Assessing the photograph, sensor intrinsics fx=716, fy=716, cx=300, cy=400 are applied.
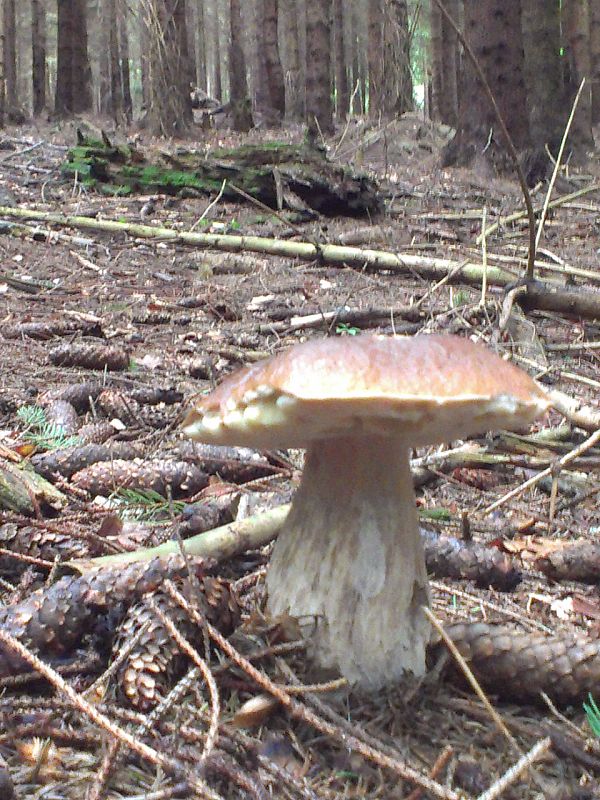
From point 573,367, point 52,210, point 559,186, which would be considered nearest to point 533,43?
point 559,186

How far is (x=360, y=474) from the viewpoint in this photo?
1579 mm

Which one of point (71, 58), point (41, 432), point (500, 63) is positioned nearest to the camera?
point (41, 432)

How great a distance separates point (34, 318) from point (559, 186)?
23.8ft

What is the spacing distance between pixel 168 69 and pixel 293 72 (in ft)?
34.7

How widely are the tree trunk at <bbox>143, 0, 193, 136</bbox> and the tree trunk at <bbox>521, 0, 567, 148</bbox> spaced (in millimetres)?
5372

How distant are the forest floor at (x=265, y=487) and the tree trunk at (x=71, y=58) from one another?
9.70 metres

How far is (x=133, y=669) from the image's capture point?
57.7 inches

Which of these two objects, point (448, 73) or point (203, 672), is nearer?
point (203, 672)

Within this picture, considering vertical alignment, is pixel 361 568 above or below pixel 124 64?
below

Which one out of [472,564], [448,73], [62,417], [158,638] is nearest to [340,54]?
[448,73]

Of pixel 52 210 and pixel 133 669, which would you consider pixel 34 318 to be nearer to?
pixel 52 210

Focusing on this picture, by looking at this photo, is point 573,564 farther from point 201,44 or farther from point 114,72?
point 201,44

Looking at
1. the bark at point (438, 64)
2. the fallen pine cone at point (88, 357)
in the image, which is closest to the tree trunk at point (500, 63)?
the fallen pine cone at point (88, 357)

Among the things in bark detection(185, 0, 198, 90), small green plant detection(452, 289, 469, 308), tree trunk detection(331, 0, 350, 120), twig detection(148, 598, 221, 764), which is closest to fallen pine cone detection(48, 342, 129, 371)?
small green plant detection(452, 289, 469, 308)
